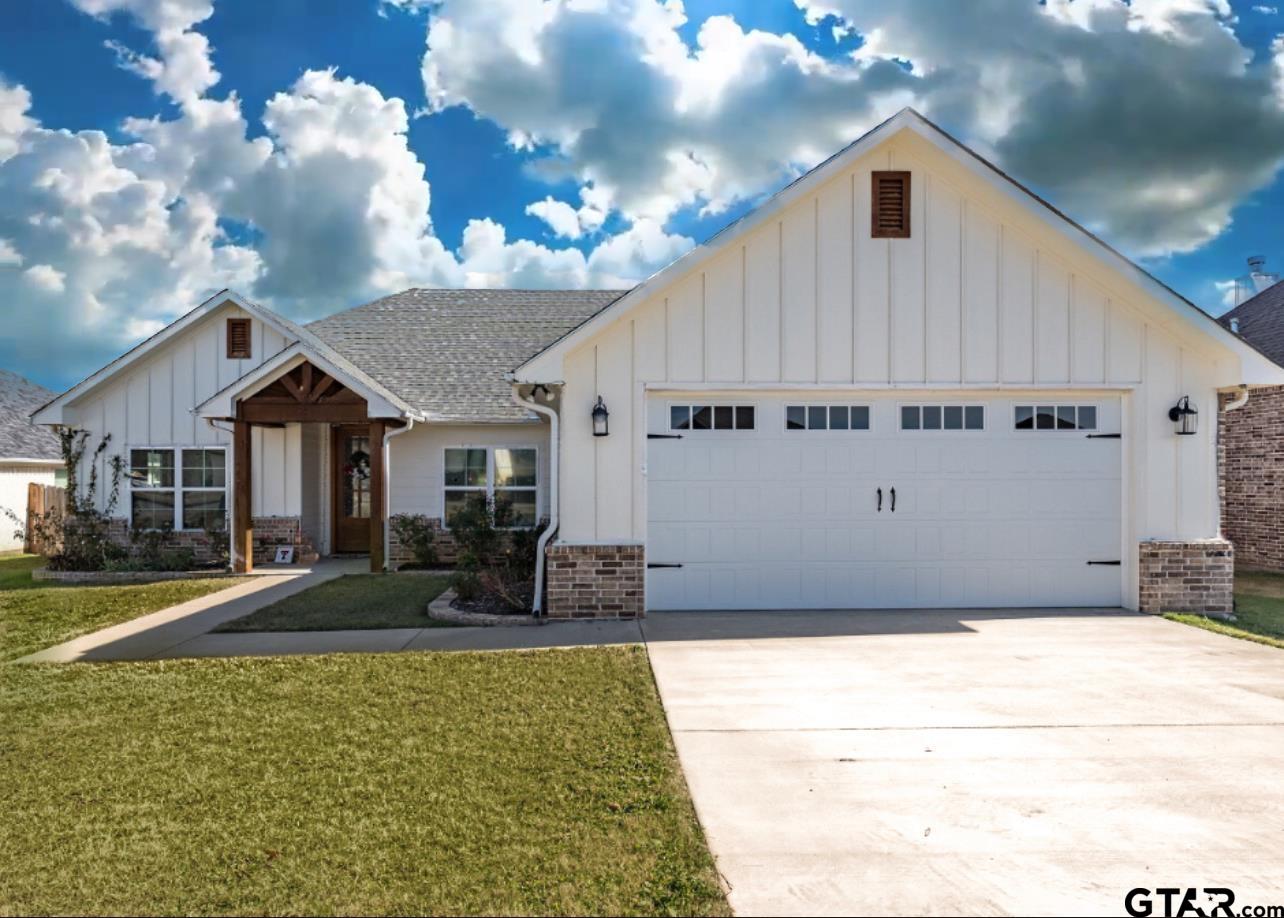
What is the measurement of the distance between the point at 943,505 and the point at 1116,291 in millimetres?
3231

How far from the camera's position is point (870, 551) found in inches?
364

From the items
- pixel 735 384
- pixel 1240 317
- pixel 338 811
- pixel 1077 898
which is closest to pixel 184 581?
pixel 735 384

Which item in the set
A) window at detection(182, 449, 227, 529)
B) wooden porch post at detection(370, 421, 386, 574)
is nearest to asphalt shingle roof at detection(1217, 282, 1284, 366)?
wooden porch post at detection(370, 421, 386, 574)

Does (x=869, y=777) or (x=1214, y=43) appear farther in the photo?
(x=1214, y=43)

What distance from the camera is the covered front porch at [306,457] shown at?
13.2 m

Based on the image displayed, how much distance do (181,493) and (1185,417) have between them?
1662 cm

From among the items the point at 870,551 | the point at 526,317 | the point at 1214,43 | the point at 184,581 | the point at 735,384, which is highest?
the point at 1214,43

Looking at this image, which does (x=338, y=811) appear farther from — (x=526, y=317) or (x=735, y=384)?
(x=526, y=317)

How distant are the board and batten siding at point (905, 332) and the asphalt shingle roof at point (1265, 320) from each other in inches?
358

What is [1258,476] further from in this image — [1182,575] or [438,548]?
[438,548]

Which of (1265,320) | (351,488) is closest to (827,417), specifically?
(351,488)

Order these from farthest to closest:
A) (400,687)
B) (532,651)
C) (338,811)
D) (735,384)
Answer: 1. (735,384)
2. (532,651)
3. (400,687)
4. (338,811)

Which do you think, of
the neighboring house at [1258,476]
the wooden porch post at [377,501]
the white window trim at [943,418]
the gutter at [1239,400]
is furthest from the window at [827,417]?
the neighboring house at [1258,476]

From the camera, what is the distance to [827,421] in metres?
9.23
